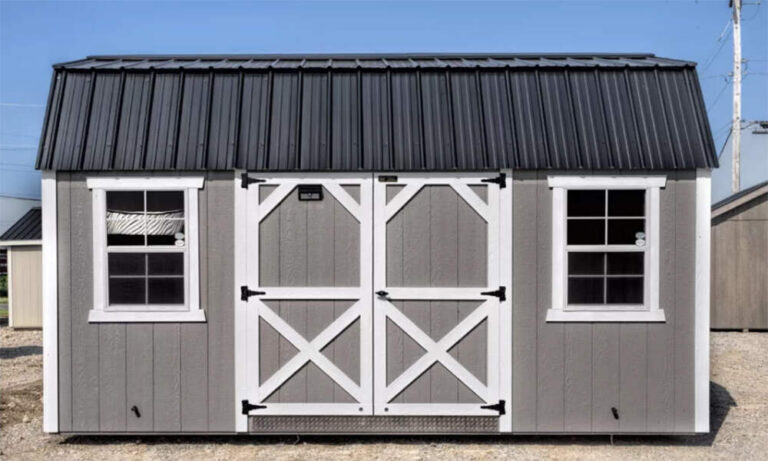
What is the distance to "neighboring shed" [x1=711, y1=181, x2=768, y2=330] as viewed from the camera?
11.8 metres

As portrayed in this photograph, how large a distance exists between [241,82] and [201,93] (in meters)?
0.37

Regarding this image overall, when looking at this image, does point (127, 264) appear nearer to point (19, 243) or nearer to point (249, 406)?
point (249, 406)

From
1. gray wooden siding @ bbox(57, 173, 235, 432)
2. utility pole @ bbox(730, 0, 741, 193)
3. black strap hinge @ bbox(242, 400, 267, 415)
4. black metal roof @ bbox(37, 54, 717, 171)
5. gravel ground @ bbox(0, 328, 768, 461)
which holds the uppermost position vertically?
utility pole @ bbox(730, 0, 741, 193)

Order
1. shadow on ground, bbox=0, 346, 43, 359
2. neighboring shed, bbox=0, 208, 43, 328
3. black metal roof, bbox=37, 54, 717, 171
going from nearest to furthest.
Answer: black metal roof, bbox=37, 54, 717, 171
shadow on ground, bbox=0, 346, 43, 359
neighboring shed, bbox=0, 208, 43, 328

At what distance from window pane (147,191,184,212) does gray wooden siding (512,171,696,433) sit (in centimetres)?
309

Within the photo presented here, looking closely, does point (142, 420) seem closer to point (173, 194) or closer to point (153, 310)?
point (153, 310)

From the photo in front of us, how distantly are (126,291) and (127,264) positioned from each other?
0.24 metres

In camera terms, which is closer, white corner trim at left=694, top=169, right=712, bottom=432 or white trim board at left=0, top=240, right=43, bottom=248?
white corner trim at left=694, top=169, right=712, bottom=432

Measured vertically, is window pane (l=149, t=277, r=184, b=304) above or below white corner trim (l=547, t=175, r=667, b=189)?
below

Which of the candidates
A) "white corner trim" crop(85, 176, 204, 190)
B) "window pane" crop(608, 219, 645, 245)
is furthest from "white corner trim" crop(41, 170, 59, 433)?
"window pane" crop(608, 219, 645, 245)

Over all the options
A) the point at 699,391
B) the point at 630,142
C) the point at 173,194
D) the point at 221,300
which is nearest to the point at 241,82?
the point at 173,194

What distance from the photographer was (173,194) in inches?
209

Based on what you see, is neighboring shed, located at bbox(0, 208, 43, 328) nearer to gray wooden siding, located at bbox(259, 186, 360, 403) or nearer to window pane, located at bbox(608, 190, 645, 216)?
gray wooden siding, located at bbox(259, 186, 360, 403)

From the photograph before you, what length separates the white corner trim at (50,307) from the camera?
5270 mm
